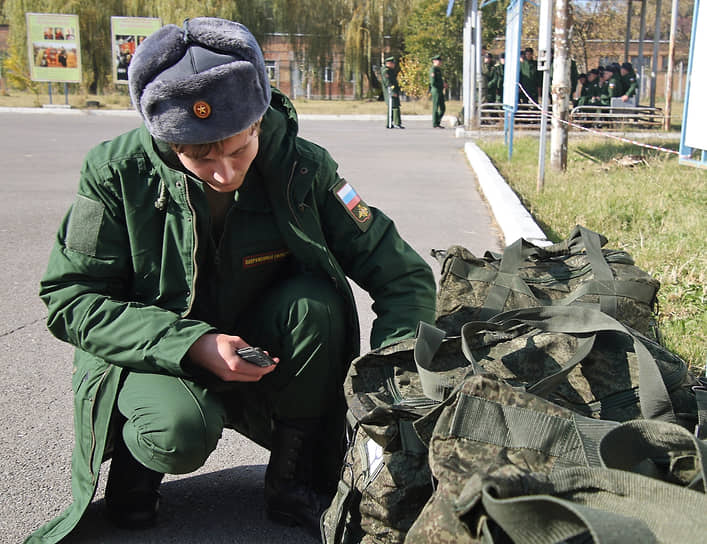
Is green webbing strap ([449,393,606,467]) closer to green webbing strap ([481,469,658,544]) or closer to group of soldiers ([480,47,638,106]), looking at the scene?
green webbing strap ([481,469,658,544])

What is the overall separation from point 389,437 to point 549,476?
509mm

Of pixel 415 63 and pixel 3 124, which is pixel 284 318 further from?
pixel 415 63

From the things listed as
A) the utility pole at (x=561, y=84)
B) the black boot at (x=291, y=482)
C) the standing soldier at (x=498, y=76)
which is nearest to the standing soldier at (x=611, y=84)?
the standing soldier at (x=498, y=76)

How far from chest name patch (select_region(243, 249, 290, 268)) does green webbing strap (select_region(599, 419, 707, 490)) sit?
4.02 ft

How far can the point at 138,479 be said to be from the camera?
2381mm

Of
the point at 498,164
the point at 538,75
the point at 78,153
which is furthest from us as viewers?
the point at 538,75

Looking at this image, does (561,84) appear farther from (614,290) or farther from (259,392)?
(259,392)

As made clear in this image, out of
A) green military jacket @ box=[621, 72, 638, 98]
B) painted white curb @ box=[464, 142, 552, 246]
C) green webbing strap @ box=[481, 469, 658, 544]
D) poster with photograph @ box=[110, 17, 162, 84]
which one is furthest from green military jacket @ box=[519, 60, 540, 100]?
green webbing strap @ box=[481, 469, 658, 544]

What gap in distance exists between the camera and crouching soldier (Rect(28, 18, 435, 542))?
207 cm

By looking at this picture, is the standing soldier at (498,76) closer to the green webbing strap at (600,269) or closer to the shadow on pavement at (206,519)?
the green webbing strap at (600,269)

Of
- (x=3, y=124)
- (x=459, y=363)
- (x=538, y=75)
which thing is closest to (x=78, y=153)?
(x=3, y=124)

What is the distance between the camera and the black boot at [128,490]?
2379 millimetres

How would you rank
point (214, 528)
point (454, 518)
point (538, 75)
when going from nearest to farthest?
1. point (454, 518)
2. point (214, 528)
3. point (538, 75)

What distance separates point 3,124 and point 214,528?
20855 millimetres
